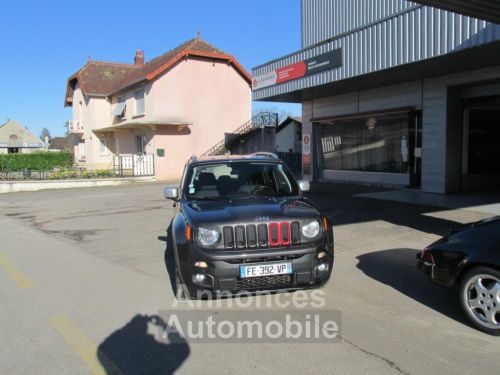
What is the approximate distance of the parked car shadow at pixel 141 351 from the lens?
11.7 feet

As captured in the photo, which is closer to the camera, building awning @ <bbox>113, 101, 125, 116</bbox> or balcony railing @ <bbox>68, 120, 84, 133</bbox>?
building awning @ <bbox>113, 101, 125, 116</bbox>

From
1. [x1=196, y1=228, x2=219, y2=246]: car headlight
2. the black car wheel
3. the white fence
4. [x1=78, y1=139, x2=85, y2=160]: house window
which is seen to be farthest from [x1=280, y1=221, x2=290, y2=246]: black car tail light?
[x1=78, y1=139, x2=85, y2=160]: house window

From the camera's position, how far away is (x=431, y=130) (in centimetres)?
1389

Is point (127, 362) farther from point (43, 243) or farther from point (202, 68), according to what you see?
point (202, 68)

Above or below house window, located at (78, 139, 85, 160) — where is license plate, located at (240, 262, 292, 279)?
below

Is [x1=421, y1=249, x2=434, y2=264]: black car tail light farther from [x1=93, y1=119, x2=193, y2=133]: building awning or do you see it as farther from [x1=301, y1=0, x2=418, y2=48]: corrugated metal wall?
[x1=93, y1=119, x2=193, y2=133]: building awning

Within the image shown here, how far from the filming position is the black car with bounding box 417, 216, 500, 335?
402cm

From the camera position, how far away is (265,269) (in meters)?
4.56

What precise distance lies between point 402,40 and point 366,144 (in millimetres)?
6403

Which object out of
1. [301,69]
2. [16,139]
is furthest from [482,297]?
[16,139]

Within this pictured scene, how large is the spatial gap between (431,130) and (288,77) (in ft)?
16.8

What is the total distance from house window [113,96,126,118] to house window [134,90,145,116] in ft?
6.30

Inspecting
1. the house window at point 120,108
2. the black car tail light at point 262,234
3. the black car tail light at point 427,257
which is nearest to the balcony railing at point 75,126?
the house window at point 120,108

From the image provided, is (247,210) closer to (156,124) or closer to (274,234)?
(274,234)
